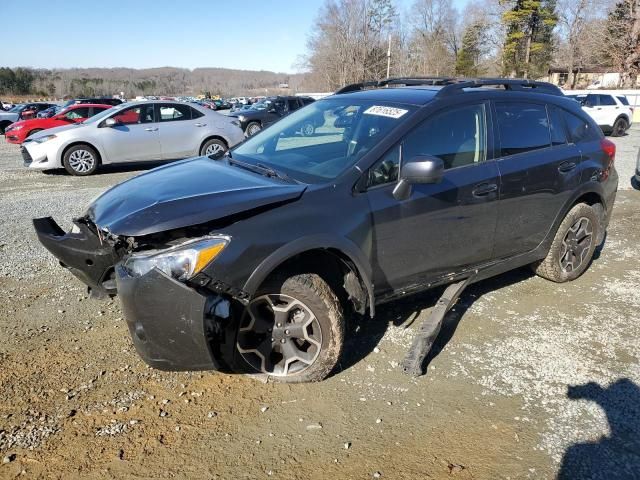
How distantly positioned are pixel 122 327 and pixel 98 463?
1.39 meters

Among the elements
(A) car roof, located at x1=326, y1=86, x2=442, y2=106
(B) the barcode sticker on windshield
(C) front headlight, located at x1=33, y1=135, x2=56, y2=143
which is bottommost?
(C) front headlight, located at x1=33, y1=135, x2=56, y2=143

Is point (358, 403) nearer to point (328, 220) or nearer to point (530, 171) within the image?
point (328, 220)

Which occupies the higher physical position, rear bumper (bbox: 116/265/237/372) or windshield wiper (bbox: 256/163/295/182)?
windshield wiper (bbox: 256/163/295/182)

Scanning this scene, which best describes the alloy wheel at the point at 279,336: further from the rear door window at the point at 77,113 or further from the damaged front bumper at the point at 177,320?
the rear door window at the point at 77,113

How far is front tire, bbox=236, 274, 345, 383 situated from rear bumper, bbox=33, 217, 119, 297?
951mm

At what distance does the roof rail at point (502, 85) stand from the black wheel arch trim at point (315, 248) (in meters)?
1.37

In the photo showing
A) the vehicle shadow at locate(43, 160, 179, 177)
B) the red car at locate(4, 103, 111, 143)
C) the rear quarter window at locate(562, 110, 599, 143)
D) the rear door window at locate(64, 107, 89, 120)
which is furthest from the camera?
the rear door window at locate(64, 107, 89, 120)

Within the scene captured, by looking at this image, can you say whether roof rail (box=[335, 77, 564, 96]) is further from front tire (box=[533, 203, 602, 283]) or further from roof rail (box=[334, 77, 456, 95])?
front tire (box=[533, 203, 602, 283])

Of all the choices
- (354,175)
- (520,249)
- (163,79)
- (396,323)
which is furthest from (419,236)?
(163,79)

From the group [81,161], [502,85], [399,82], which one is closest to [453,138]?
[502,85]

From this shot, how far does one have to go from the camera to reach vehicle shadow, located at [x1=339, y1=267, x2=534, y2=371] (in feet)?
11.2

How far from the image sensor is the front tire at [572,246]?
437 centimetres

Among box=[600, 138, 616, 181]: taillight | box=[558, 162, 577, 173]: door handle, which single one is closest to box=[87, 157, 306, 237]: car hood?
box=[558, 162, 577, 173]: door handle

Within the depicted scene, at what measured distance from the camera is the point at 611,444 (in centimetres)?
256
